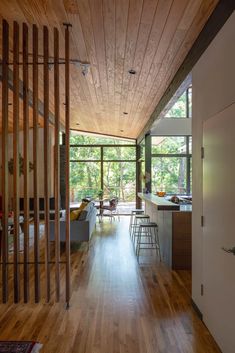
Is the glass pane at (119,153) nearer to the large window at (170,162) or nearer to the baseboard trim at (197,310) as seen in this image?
the large window at (170,162)

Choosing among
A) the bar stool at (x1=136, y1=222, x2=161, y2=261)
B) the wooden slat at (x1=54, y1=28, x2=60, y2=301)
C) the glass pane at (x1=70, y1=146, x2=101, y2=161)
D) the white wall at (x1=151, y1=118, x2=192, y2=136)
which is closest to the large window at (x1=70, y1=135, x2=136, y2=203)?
the glass pane at (x1=70, y1=146, x2=101, y2=161)

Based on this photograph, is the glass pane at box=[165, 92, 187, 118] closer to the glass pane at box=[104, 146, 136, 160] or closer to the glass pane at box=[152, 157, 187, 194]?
the glass pane at box=[152, 157, 187, 194]

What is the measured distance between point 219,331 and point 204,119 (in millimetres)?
1968

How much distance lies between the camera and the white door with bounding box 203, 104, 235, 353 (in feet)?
7.05

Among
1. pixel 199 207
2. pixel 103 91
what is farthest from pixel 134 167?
pixel 199 207

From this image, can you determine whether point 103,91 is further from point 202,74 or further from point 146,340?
point 146,340

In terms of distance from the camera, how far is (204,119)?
2.86 meters

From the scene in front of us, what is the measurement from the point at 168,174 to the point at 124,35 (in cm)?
724

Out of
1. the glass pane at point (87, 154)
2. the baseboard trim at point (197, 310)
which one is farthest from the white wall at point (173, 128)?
the baseboard trim at point (197, 310)

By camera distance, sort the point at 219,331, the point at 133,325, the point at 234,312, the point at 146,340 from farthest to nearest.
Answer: the point at 133,325
the point at 146,340
the point at 219,331
the point at 234,312

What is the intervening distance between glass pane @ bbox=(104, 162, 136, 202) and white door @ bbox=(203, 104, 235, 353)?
839 cm

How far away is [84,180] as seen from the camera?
11141 mm

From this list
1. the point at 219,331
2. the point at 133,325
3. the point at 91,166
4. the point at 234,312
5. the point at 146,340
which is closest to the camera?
the point at 234,312

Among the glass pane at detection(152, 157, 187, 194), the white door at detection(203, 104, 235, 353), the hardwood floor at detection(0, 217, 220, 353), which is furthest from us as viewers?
the glass pane at detection(152, 157, 187, 194)
